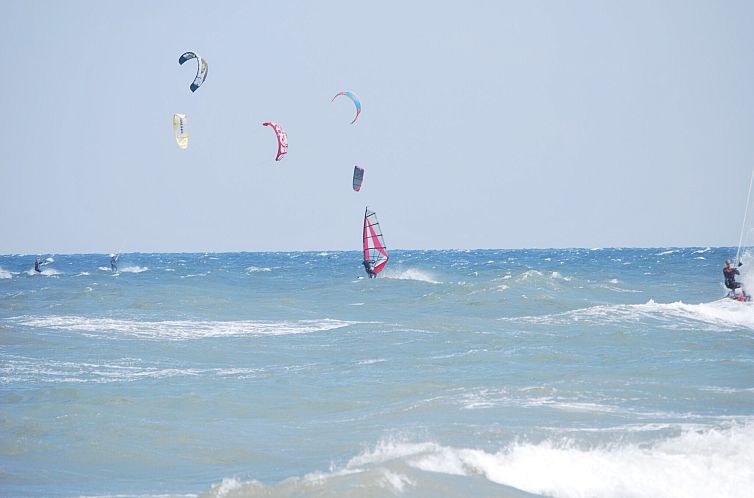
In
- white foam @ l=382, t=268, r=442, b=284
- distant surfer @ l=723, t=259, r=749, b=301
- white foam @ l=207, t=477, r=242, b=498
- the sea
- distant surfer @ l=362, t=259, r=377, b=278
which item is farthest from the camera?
white foam @ l=382, t=268, r=442, b=284

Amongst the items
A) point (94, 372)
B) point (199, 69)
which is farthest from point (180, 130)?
point (94, 372)

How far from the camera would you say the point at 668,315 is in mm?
20125

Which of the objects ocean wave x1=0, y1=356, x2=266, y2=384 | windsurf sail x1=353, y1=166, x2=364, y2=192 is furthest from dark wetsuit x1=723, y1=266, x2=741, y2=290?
ocean wave x1=0, y1=356, x2=266, y2=384

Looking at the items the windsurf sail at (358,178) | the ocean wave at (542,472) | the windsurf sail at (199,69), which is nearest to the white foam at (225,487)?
the ocean wave at (542,472)

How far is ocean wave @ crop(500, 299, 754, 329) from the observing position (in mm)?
19172

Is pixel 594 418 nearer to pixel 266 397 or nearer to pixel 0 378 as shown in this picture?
pixel 266 397

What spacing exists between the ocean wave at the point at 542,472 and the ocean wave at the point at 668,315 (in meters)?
10.7

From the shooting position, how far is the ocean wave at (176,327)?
1800cm

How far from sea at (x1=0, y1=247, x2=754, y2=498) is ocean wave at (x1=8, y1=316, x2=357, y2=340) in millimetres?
73

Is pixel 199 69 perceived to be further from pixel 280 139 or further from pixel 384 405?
pixel 384 405

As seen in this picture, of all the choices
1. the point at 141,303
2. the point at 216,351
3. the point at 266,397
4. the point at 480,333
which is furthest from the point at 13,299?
the point at 266,397

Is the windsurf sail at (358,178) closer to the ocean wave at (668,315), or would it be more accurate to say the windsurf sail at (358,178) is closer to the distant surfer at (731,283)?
the ocean wave at (668,315)

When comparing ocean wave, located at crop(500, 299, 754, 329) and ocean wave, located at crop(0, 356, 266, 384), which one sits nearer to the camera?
ocean wave, located at crop(0, 356, 266, 384)

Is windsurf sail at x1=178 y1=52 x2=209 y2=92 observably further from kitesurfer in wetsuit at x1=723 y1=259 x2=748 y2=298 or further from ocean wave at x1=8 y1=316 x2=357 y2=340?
kitesurfer in wetsuit at x1=723 y1=259 x2=748 y2=298
